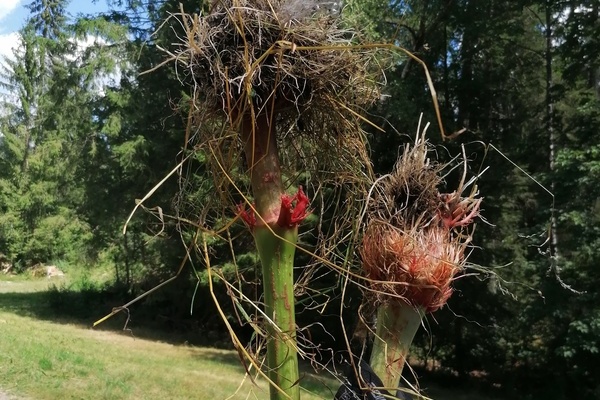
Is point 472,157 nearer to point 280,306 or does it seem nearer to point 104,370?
point 104,370

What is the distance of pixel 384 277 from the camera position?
1837 millimetres

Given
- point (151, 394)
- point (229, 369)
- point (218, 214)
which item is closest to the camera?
point (218, 214)

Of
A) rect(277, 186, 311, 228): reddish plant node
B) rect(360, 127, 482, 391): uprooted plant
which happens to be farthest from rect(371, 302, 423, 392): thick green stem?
rect(277, 186, 311, 228): reddish plant node

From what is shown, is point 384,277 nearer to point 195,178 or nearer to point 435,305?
point 435,305

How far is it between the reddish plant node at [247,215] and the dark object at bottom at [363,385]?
1.55 ft

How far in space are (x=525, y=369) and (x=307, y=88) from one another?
15.7m

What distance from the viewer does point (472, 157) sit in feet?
32.0

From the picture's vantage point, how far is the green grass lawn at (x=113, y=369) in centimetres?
979

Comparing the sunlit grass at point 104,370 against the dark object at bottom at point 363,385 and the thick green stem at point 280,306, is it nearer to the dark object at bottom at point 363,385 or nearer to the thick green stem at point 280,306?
the dark object at bottom at point 363,385

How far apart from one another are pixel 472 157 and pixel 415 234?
8.28 meters

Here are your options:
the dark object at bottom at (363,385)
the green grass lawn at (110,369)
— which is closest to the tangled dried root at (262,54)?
the dark object at bottom at (363,385)

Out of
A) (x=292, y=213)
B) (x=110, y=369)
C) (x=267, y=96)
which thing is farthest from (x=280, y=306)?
(x=110, y=369)

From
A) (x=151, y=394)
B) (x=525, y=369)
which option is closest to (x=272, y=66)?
(x=151, y=394)

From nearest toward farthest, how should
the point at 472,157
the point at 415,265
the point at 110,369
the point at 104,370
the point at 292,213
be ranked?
the point at 292,213
the point at 415,265
the point at 472,157
the point at 104,370
the point at 110,369
